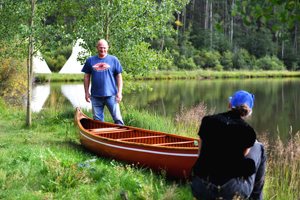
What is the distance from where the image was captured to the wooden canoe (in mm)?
3848

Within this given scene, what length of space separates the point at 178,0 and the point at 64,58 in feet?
96.1

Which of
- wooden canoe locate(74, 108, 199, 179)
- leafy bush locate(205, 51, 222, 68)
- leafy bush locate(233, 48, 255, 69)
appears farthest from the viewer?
leafy bush locate(233, 48, 255, 69)

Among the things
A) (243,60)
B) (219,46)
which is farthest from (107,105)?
(219,46)

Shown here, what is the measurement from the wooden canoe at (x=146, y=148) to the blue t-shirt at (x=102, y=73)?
27.9 inches

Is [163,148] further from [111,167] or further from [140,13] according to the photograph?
[140,13]

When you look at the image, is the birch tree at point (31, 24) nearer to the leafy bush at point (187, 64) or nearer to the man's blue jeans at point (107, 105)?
the man's blue jeans at point (107, 105)

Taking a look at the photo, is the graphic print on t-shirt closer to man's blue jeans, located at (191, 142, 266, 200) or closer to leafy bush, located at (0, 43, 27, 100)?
man's blue jeans, located at (191, 142, 266, 200)

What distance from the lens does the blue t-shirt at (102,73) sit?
18.6ft

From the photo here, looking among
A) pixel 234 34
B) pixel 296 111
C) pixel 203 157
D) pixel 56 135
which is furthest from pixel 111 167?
pixel 234 34

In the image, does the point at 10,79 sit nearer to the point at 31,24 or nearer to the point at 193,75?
the point at 31,24

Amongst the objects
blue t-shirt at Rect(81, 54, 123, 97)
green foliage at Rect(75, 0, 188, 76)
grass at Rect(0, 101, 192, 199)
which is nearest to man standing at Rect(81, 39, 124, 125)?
blue t-shirt at Rect(81, 54, 123, 97)

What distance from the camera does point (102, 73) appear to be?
566 cm

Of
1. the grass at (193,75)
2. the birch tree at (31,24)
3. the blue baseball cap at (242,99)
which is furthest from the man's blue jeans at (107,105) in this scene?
the grass at (193,75)

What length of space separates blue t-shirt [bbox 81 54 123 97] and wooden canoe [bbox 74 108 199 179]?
710mm
